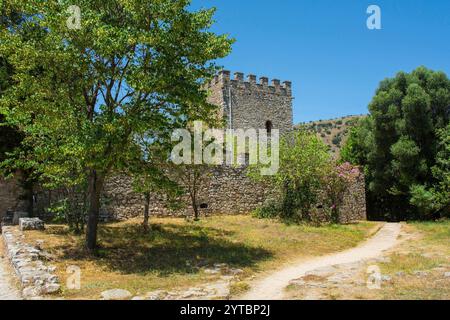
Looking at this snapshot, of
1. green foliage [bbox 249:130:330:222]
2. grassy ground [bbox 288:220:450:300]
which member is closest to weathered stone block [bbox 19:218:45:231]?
green foliage [bbox 249:130:330:222]

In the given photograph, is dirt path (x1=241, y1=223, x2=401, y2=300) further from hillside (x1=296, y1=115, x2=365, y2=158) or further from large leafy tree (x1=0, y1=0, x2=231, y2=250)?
hillside (x1=296, y1=115, x2=365, y2=158)

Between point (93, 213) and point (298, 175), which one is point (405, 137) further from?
point (93, 213)

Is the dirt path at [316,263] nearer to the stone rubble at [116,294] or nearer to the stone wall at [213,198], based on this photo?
the stone rubble at [116,294]

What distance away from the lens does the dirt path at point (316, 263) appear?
9023mm

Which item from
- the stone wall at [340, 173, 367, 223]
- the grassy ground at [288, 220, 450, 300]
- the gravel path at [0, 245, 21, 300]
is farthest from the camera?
the stone wall at [340, 173, 367, 223]

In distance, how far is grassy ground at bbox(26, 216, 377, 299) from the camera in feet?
33.6

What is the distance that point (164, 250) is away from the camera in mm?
13852

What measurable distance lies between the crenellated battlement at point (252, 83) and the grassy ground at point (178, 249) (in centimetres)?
1334

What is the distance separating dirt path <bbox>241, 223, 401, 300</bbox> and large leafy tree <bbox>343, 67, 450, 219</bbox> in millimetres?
5745

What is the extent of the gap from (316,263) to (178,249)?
461cm

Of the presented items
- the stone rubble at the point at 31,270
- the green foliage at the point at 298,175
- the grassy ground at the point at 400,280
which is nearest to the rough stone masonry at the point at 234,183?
the green foliage at the point at 298,175

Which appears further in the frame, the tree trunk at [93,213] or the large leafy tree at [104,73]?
the tree trunk at [93,213]
